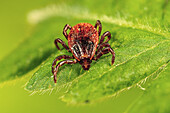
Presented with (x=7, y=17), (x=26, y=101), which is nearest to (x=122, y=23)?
(x=26, y=101)

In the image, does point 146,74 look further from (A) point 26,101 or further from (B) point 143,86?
(A) point 26,101

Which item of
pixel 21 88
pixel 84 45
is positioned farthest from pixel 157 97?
pixel 21 88

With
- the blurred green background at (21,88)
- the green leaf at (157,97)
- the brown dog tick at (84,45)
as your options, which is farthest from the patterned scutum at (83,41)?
the green leaf at (157,97)

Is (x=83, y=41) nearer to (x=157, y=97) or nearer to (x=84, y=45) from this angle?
(x=84, y=45)

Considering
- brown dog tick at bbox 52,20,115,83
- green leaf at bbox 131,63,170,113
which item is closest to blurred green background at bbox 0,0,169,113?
brown dog tick at bbox 52,20,115,83

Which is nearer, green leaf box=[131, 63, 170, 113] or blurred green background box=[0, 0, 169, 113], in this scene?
green leaf box=[131, 63, 170, 113]

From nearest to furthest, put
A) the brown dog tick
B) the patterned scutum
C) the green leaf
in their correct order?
the green leaf < the brown dog tick < the patterned scutum

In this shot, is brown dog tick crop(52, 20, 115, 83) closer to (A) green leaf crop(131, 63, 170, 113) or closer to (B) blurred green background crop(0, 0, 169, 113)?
(B) blurred green background crop(0, 0, 169, 113)

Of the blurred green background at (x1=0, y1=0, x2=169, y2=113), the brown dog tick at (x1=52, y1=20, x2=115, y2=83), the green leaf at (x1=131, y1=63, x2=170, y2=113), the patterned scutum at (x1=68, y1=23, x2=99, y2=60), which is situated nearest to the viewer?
the green leaf at (x1=131, y1=63, x2=170, y2=113)
